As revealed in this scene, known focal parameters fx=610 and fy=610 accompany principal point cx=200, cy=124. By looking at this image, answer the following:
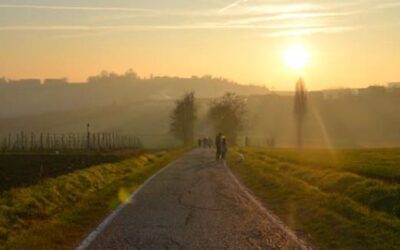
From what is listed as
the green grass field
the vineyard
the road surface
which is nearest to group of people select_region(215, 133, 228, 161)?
the green grass field

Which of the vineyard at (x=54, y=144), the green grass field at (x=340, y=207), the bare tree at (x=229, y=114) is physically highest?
the bare tree at (x=229, y=114)

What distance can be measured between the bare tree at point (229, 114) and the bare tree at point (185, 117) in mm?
4713

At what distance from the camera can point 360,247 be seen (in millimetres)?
11805

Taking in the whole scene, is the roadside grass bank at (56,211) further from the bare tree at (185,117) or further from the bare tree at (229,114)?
the bare tree at (185,117)

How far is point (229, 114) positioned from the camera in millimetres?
130000

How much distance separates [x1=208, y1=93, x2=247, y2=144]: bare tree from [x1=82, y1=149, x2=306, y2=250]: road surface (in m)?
106

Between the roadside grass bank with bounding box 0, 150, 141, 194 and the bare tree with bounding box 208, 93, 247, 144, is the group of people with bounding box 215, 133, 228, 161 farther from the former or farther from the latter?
the bare tree with bounding box 208, 93, 247, 144

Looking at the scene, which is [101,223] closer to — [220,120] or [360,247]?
[360,247]

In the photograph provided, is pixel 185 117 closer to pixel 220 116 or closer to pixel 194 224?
pixel 220 116

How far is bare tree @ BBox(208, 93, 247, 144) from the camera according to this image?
128500 millimetres

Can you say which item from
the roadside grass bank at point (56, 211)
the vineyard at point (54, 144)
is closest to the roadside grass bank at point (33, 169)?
the roadside grass bank at point (56, 211)

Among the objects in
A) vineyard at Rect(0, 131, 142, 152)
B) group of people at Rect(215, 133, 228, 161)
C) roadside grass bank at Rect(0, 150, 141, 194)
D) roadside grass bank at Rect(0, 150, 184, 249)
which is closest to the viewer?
roadside grass bank at Rect(0, 150, 184, 249)

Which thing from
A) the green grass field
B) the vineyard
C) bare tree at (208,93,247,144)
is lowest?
the vineyard

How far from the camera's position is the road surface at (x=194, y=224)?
1184 centimetres
